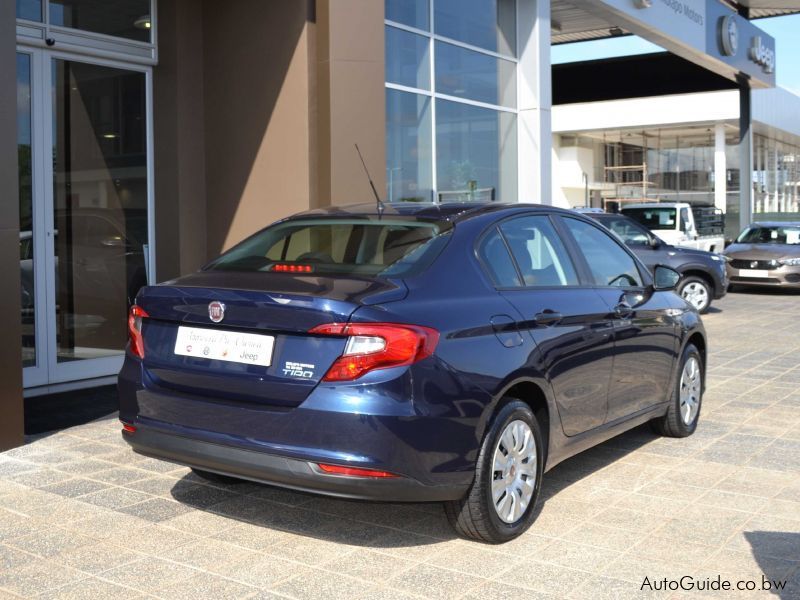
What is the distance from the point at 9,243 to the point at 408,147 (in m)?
5.70

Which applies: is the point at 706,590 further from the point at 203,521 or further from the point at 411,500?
the point at 203,521

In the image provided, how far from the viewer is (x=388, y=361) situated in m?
3.90

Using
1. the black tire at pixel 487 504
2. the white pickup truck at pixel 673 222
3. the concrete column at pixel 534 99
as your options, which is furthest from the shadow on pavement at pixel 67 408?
the white pickup truck at pixel 673 222

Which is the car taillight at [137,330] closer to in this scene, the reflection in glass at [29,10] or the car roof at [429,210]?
the car roof at [429,210]

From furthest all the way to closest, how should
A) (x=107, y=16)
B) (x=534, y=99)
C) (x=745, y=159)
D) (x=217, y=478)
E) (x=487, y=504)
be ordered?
(x=745, y=159) < (x=534, y=99) < (x=107, y=16) < (x=217, y=478) < (x=487, y=504)

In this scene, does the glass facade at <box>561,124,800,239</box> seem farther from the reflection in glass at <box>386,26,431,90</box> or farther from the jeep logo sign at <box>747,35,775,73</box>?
the reflection in glass at <box>386,26,431,90</box>

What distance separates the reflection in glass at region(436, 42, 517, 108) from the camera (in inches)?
466

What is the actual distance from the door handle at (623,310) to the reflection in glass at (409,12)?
6027mm

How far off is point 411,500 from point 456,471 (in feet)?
0.78

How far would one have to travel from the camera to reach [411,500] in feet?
13.2

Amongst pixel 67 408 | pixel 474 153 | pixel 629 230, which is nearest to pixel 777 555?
pixel 67 408

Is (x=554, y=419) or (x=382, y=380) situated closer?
(x=382, y=380)

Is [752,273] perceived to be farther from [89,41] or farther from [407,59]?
[89,41]

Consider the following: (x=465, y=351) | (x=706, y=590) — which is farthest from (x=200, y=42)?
(x=706, y=590)
